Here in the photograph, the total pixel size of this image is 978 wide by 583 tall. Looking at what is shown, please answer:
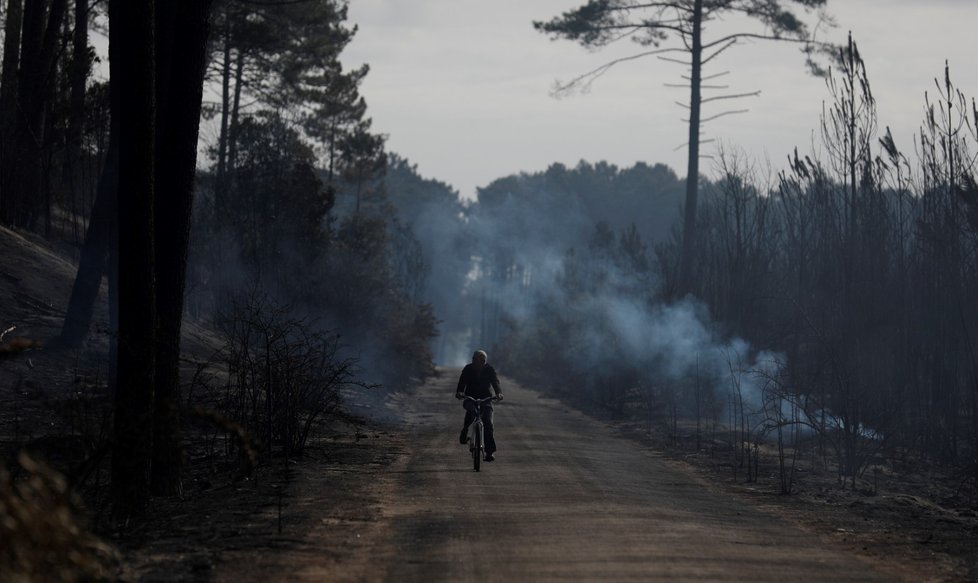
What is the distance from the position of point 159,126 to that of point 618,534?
24.8 ft

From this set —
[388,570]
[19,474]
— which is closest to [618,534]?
[388,570]

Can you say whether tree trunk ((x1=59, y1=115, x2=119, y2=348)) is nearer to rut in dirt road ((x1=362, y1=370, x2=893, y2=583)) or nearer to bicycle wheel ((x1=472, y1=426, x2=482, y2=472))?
rut in dirt road ((x1=362, y1=370, x2=893, y2=583))

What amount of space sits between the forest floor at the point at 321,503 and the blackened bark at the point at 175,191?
1053mm

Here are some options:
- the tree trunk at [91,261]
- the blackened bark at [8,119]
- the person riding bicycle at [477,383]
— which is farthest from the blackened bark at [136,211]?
the blackened bark at [8,119]

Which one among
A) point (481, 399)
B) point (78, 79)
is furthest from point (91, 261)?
point (481, 399)

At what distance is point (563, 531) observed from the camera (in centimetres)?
1095

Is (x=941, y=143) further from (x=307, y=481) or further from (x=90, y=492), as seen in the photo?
(x=90, y=492)

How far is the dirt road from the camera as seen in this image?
911 centimetres

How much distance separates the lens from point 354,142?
64.2 m

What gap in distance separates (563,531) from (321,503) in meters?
3.35

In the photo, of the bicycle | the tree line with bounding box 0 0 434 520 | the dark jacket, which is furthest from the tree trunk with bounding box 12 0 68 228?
the bicycle

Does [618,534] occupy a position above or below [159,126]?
below

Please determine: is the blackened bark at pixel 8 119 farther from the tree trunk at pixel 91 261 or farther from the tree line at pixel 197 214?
the tree trunk at pixel 91 261

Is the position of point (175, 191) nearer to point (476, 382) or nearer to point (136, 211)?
point (136, 211)
